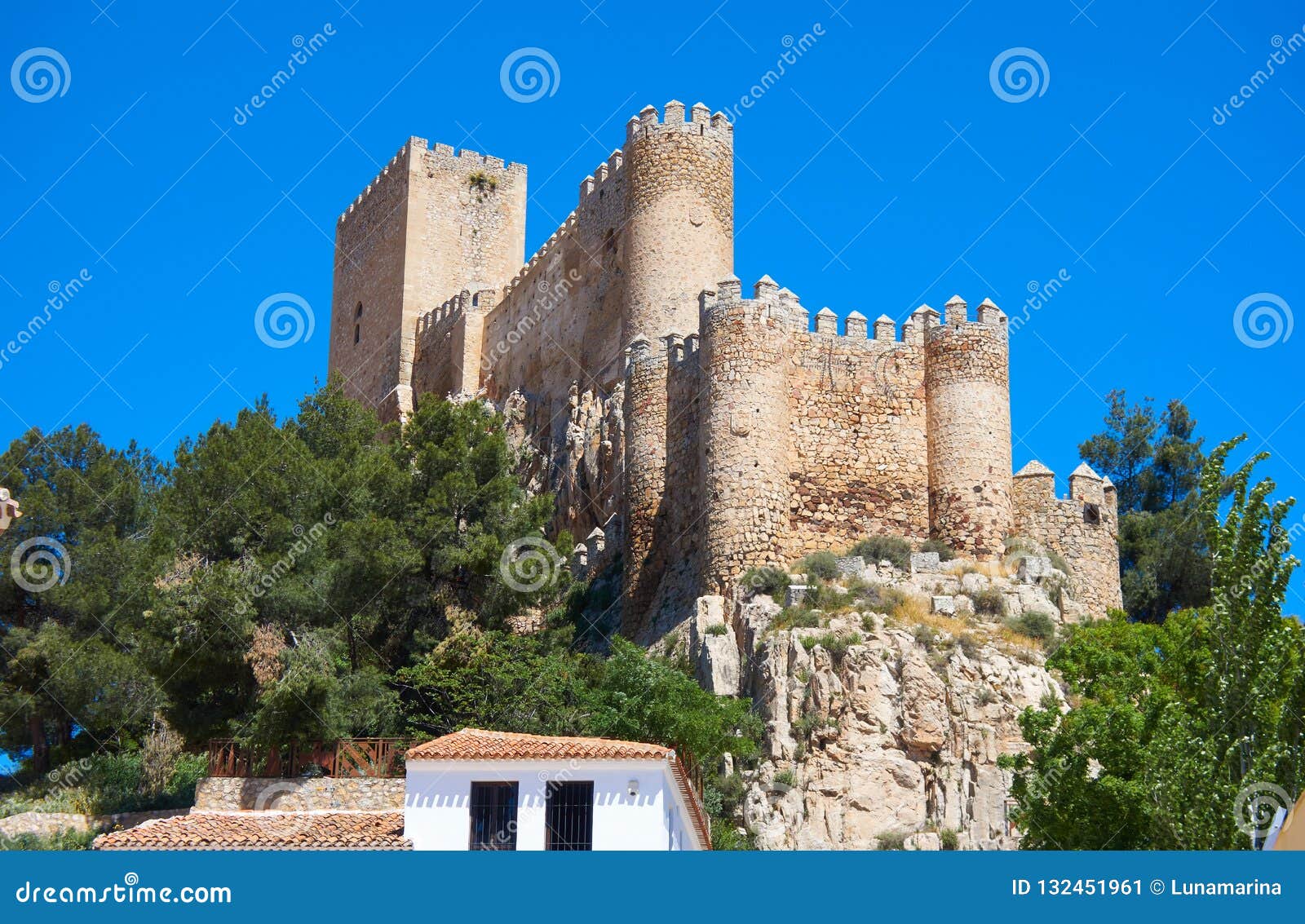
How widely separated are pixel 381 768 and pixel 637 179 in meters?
16.1

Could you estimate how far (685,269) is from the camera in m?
37.8

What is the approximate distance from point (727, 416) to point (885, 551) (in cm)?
371

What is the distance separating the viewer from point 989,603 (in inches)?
1205

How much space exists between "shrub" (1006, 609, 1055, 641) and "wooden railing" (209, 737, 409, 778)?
10.4 meters

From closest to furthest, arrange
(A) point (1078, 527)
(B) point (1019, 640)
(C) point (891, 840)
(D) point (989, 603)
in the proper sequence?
(C) point (891, 840) → (B) point (1019, 640) → (D) point (989, 603) → (A) point (1078, 527)

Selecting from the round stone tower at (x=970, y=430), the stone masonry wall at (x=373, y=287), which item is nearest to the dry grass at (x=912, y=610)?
the round stone tower at (x=970, y=430)

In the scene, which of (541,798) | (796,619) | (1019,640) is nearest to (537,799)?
(541,798)

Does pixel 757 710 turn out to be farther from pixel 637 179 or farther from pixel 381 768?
pixel 637 179

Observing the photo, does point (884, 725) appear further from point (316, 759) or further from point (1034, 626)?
point (316, 759)

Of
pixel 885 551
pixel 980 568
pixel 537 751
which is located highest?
pixel 885 551

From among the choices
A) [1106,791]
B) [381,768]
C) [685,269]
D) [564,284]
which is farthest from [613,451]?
[1106,791]

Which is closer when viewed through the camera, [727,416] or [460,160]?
[727,416]

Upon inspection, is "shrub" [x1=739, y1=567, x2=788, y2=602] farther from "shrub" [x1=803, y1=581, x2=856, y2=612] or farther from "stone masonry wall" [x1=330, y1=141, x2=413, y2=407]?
"stone masonry wall" [x1=330, y1=141, x2=413, y2=407]

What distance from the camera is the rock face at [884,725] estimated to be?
27.6 meters
